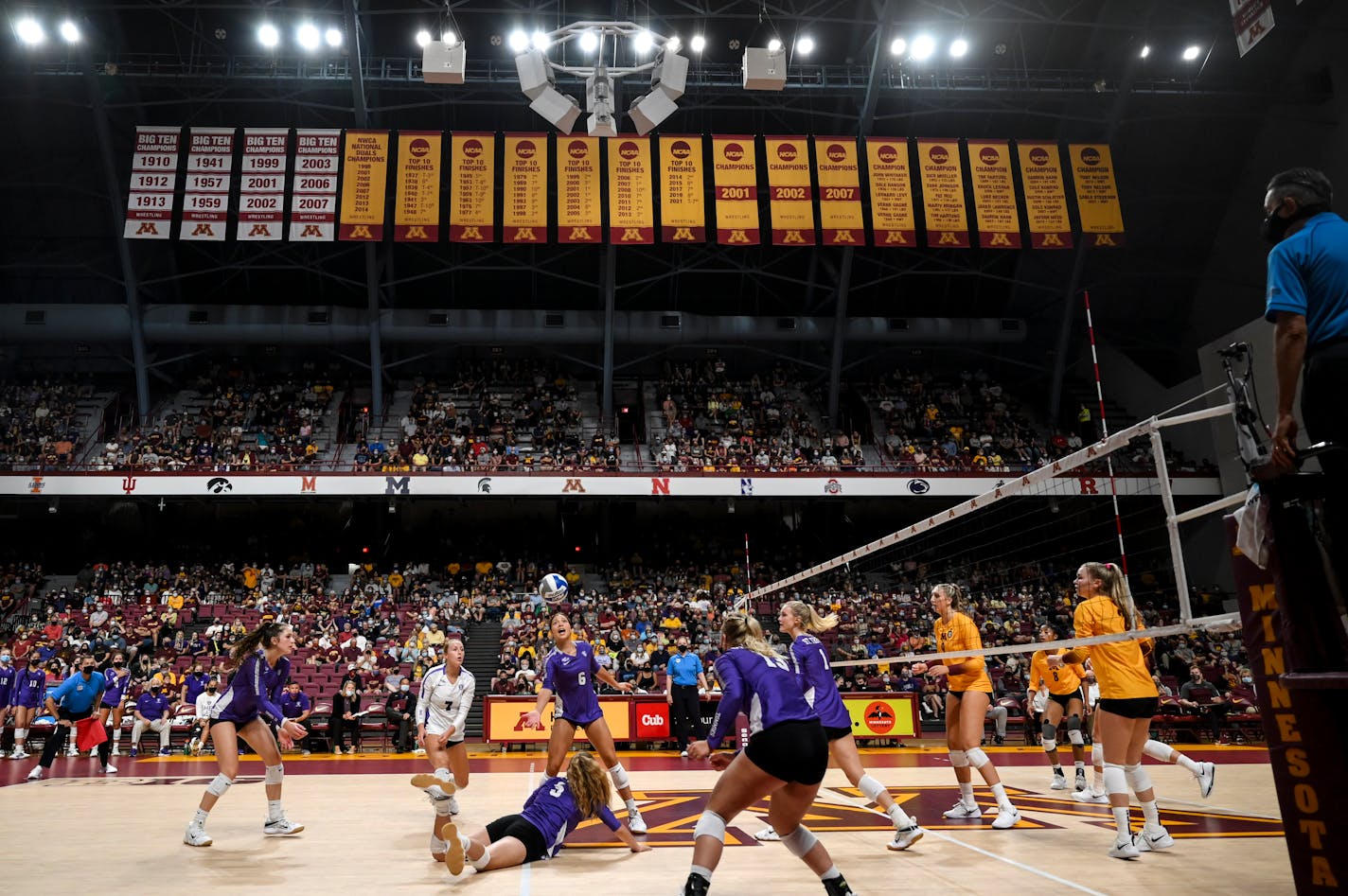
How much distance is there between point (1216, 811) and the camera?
314 inches

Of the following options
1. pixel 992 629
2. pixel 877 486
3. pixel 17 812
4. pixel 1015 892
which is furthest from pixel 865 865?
pixel 877 486

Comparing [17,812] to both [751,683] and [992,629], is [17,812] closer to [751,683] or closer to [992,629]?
[751,683]

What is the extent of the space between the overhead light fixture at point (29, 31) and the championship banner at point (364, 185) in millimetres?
8659

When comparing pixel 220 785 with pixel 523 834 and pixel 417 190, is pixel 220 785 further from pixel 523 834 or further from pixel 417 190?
pixel 417 190

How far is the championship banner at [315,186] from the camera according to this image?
80.8 feet

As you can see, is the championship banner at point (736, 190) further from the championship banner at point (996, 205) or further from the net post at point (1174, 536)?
the net post at point (1174, 536)

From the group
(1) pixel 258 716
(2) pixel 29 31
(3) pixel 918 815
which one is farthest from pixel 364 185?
(3) pixel 918 815

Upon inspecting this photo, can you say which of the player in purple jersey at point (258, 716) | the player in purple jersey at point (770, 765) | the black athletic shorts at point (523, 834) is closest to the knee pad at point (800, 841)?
the player in purple jersey at point (770, 765)

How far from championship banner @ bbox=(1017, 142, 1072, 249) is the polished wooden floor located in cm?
1799

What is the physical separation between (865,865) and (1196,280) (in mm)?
33284

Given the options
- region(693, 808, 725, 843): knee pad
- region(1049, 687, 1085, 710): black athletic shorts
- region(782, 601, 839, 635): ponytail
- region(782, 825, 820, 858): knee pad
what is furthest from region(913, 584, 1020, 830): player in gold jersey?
region(693, 808, 725, 843): knee pad

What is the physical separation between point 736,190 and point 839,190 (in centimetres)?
314

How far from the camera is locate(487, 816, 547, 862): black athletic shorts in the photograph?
5.86 m

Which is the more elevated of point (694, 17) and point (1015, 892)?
point (694, 17)
